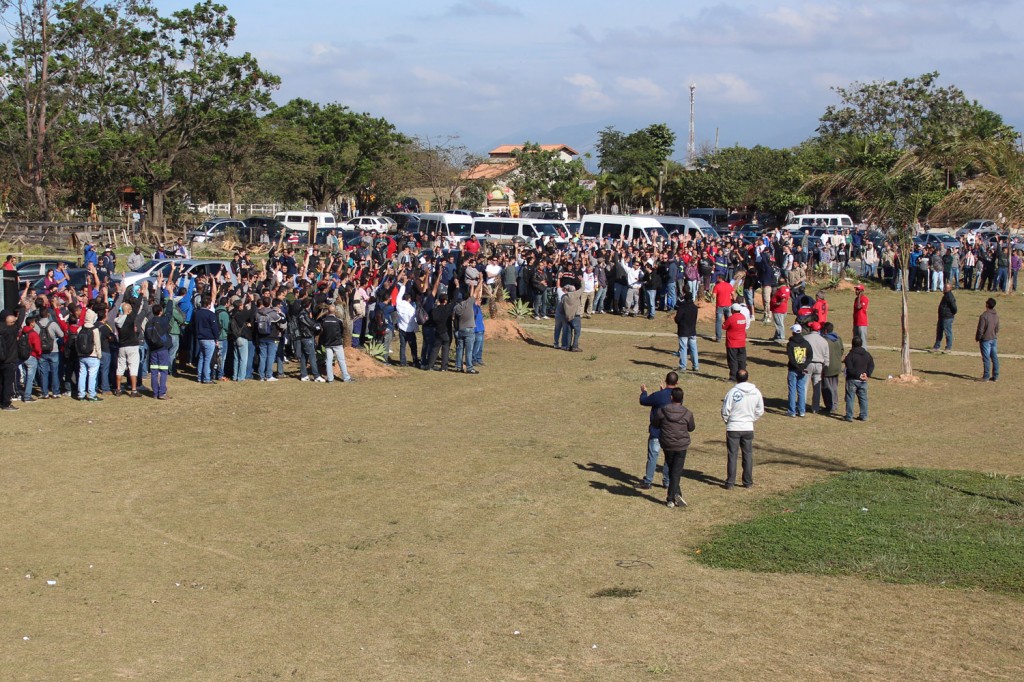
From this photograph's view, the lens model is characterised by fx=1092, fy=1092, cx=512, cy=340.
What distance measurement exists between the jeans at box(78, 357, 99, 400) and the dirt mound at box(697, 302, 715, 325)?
1564cm

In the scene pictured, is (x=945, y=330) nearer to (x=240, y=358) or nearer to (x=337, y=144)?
(x=240, y=358)

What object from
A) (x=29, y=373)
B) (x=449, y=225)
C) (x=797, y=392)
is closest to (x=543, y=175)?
(x=449, y=225)

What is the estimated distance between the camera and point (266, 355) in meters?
19.5

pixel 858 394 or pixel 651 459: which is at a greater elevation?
pixel 858 394

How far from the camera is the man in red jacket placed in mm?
19172

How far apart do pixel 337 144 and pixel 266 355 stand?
43.5m

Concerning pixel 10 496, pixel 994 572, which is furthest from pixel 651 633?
pixel 10 496

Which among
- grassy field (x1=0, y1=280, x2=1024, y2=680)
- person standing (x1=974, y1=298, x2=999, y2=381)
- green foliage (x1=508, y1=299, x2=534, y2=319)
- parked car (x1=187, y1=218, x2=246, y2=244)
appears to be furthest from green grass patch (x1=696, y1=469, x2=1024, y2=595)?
parked car (x1=187, y1=218, x2=246, y2=244)

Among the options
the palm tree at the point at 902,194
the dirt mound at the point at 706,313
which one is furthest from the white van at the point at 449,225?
the palm tree at the point at 902,194

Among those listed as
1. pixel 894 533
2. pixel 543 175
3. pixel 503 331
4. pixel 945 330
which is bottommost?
pixel 894 533

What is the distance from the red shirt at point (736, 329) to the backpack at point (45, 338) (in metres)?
11.2

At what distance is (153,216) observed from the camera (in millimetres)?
52250

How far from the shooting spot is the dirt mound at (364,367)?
20453 millimetres

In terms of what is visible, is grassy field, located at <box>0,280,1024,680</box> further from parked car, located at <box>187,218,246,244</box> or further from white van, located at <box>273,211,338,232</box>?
white van, located at <box>273,211,338,232</box>
